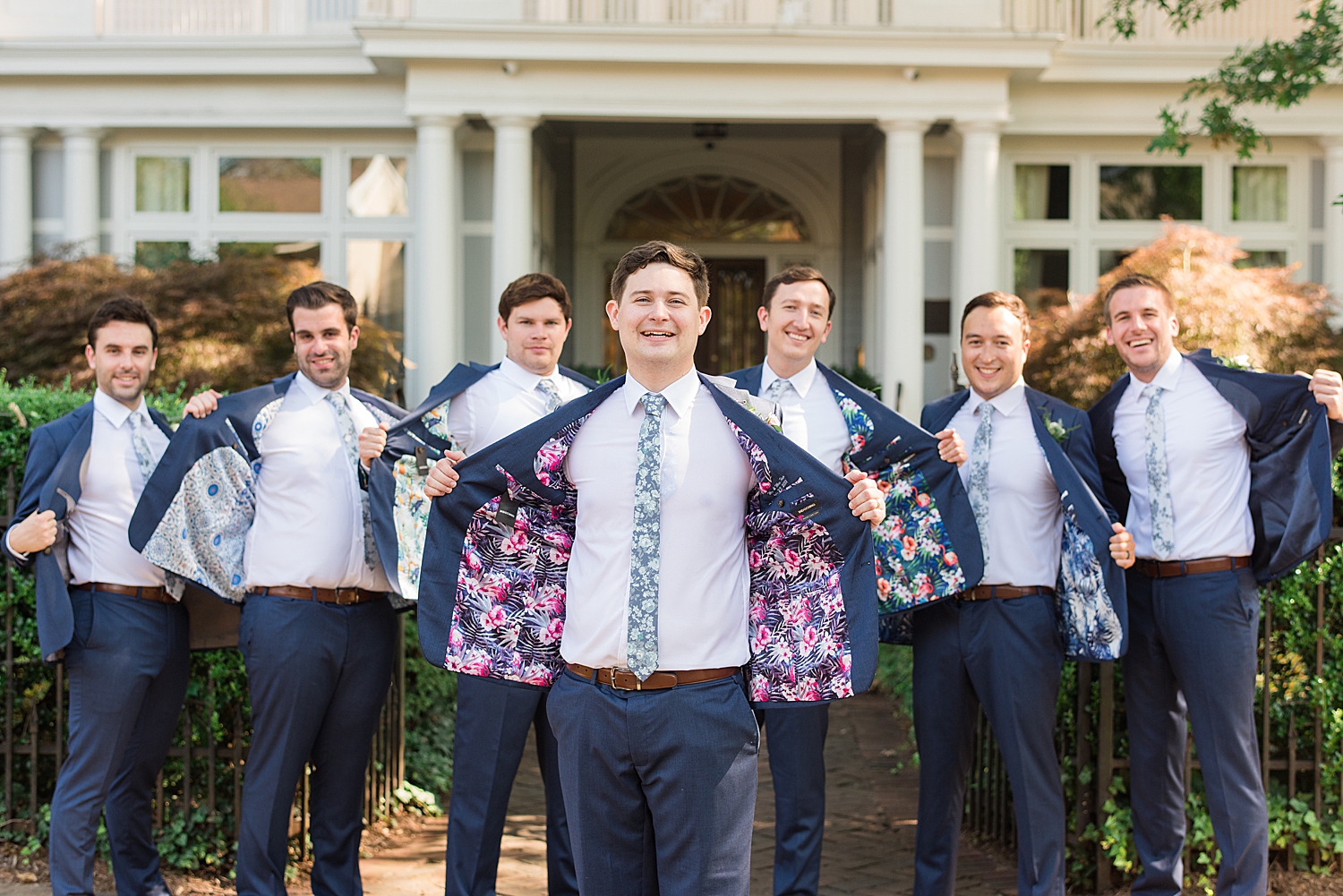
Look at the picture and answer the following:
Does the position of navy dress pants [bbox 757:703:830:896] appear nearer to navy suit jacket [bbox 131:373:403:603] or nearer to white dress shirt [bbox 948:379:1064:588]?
white dress shirt [bbox 948:379:1064:588]

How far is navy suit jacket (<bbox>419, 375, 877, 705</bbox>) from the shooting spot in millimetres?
2898

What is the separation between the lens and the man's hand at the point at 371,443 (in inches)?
164

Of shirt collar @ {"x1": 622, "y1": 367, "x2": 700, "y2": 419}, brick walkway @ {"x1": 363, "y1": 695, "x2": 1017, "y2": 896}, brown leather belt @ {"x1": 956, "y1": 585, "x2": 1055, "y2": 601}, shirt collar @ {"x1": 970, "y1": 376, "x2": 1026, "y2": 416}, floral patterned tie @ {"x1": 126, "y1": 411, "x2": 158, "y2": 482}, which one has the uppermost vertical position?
shirt collar @ {"x1": 970, "y1": 376, "x2": 1026, "y2": 416}

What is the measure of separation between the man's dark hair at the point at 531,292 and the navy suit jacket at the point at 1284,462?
243 cm

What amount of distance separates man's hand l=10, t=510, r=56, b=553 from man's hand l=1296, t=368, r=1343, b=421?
448cm

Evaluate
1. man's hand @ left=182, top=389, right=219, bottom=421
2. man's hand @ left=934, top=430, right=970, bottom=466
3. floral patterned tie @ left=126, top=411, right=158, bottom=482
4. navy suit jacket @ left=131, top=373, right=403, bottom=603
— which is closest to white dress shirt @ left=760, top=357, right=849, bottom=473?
man's hand @ left=934, top=430, right=970, bottom=466

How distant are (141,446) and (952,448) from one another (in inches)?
118

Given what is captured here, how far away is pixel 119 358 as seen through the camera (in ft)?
14.5

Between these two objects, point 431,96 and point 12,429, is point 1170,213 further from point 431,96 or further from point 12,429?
point 12,429

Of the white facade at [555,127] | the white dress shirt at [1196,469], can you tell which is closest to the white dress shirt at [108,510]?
the white dress shirt at [1196,469]

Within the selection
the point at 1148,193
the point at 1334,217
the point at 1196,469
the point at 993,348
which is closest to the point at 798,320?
the point at 993,348

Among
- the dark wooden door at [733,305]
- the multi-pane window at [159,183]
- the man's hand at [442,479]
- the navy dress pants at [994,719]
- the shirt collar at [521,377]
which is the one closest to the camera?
the man's hand at [442,479]

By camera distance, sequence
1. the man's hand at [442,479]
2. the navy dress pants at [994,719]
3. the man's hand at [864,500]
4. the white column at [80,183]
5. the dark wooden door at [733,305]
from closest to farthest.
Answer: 1. the man's hand at [864,500]
2. the man's hand at [442,479]
3. the navy dress pants at [994,719]
4. the white column at [80,183]
5. the dark wooden door at [733,305]

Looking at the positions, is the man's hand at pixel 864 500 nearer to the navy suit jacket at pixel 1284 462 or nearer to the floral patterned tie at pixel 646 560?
the floral patterned tie at pixel 646 560
